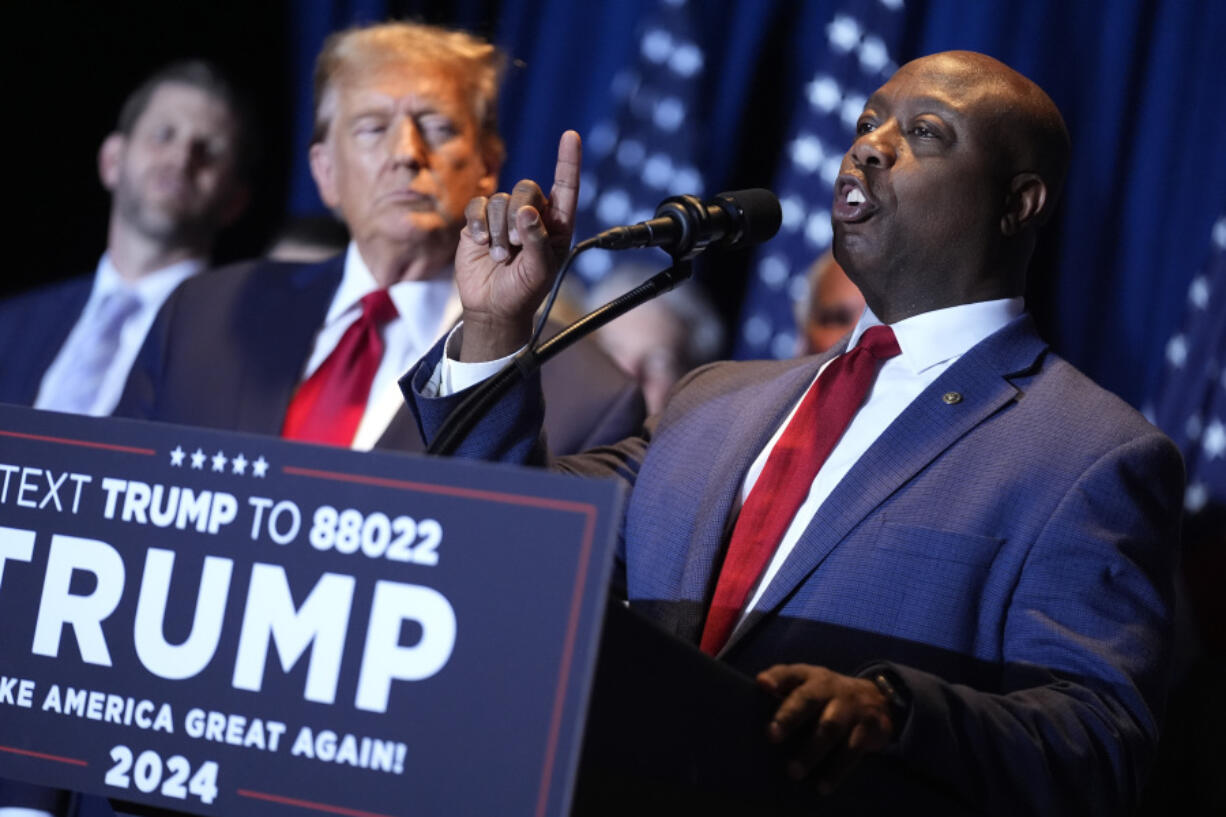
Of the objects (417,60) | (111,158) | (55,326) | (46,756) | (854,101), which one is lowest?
(46,756)

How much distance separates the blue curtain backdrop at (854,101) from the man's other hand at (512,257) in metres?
1.21

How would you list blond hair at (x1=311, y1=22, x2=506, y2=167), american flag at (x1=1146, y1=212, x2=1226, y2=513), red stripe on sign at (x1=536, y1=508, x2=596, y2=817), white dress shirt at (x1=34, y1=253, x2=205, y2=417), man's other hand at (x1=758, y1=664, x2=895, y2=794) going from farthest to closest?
white dress shirt at (x1=34, y1=253, x2=205, y2=417)
american flag at (x1=1146, y1=212, x2=1226, y2=513)
blond hair at (x1=311, y1=22, x2=506, y2=167)
man's other hand at (x1=758, y1=664, x2=895, y2=794)
red stripe on sign at (x1=536, y1=508, x2=596, y2=817)

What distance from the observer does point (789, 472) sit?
1.68m

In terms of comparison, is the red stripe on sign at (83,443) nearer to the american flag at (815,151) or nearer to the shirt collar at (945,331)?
the shirt collar at (945,331)

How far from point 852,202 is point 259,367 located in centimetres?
104

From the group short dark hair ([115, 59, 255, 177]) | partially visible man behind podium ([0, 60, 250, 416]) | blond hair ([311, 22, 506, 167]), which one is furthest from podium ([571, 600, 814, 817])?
short dark hair ([115, 59, 255, 177])

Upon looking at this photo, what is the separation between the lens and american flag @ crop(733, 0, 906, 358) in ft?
10.4

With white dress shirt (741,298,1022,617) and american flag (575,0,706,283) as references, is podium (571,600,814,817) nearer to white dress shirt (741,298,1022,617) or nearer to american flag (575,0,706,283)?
white dress shirt (741,298,1022,617)

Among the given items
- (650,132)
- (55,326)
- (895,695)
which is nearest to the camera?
(895,695)

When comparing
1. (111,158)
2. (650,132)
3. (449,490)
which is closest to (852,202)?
(449,490)

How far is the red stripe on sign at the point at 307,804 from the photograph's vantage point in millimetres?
1024

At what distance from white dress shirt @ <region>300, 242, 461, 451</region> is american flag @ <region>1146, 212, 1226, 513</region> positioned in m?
1.45

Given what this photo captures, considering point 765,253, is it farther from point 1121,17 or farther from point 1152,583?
point 1152,583

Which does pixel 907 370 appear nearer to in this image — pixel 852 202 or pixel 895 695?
pixel 852 202
